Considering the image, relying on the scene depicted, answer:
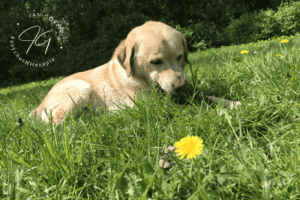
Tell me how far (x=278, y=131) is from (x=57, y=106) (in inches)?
90.1

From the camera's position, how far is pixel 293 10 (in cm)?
1491

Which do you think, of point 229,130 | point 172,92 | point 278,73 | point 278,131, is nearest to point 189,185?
point 229,130

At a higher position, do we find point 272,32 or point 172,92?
point 172,92

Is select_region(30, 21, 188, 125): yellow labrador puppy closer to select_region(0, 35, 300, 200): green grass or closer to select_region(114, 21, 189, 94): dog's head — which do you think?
select_region(114, 21, 189, 94): dog's head

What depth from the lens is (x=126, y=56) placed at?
104 inches

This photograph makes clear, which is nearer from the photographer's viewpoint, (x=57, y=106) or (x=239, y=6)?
(x=57, y=106)

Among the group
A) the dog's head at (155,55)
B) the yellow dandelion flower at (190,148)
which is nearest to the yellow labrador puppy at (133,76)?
the dog's head at (155,55)

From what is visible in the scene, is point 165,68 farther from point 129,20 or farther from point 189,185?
point 129,20

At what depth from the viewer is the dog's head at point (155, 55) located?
247cm

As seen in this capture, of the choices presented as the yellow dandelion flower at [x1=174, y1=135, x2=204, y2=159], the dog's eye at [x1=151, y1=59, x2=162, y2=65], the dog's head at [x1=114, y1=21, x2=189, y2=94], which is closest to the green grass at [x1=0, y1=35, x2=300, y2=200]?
the yellow dandelion flower at [x1=174, y1=135, x2=204, y2=159]

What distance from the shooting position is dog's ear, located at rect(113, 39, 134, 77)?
8.48 feet

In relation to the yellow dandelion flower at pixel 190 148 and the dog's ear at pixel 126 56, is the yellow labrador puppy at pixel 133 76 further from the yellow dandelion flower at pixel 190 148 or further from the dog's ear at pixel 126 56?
the yellow dandelion flower at pixel 190 148

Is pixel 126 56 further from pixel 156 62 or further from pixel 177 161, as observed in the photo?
pixel 177 161

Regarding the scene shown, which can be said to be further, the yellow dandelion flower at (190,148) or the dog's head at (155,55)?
the dog's head at (155,55)
